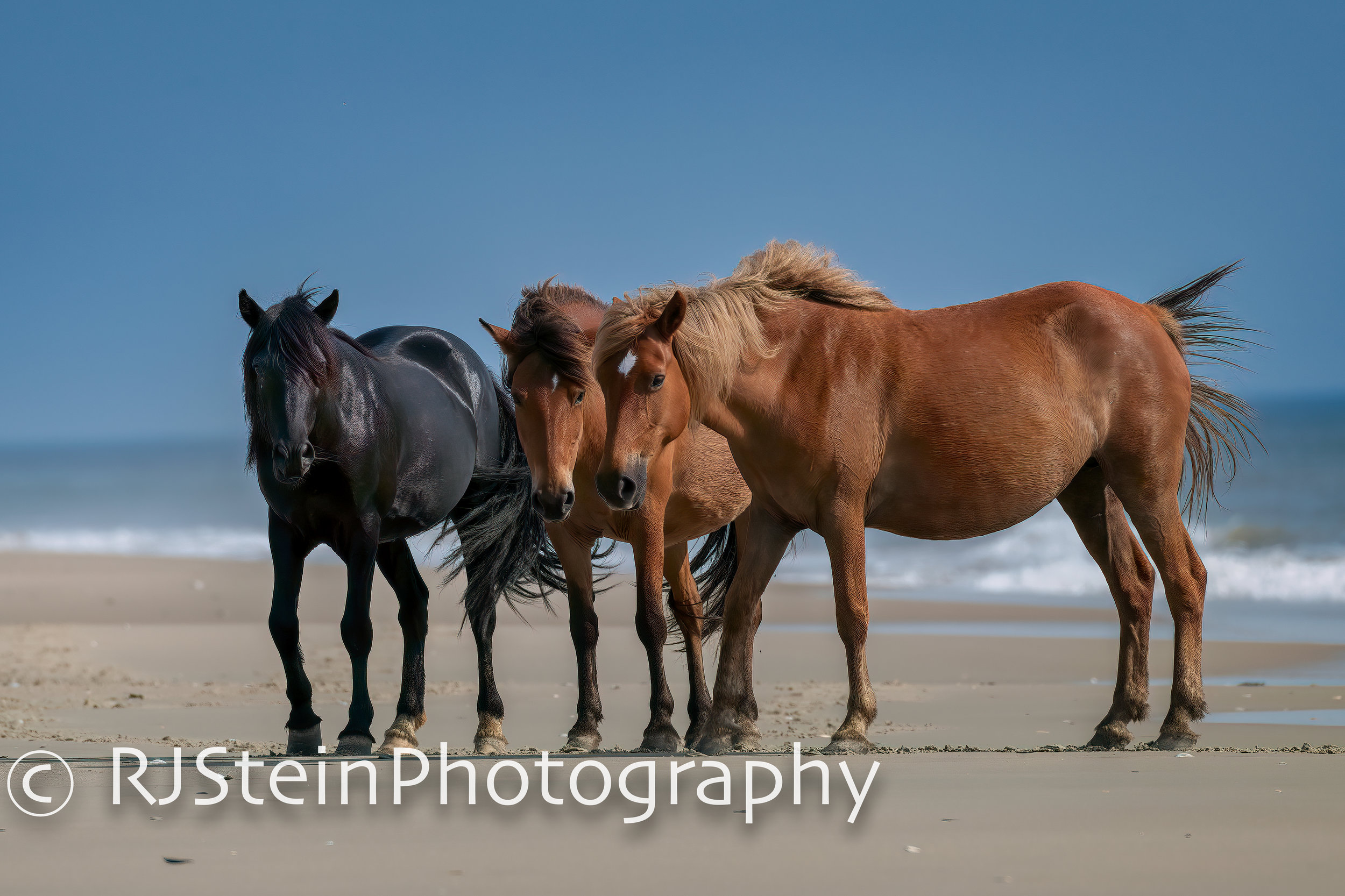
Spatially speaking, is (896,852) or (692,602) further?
(692,602)

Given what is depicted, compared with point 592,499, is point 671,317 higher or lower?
higher

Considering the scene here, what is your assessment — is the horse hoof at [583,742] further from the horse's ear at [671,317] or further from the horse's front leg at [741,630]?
the horse's ear at [671,317]

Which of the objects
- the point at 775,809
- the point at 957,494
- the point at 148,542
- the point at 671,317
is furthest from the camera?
the point at 148,542

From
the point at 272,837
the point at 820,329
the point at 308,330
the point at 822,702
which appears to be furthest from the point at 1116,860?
the point at 822,702

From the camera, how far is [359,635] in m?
6.17

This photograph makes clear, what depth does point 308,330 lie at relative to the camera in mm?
5879

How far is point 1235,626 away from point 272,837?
12.6 metres

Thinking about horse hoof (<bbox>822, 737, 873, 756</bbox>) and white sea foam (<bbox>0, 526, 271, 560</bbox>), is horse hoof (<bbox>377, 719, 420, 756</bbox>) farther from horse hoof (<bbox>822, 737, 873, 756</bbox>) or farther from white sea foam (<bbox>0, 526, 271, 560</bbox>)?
white sea foam (<bbox>0, 526, 271, 560</bbox>)

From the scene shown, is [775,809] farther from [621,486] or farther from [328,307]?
[328,307]

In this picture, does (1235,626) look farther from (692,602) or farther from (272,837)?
(272,837)

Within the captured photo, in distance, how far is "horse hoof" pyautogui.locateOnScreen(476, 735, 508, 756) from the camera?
680cm

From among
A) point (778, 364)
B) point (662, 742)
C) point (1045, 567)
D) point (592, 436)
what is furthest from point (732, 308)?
point (1045, 567)

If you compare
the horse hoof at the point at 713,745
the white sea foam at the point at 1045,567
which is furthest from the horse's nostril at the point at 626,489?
the white sea foam at the point at 1045,567

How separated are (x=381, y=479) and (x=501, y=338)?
33.5 inches
